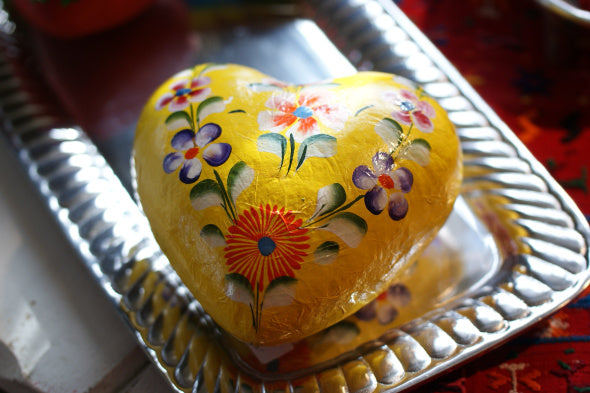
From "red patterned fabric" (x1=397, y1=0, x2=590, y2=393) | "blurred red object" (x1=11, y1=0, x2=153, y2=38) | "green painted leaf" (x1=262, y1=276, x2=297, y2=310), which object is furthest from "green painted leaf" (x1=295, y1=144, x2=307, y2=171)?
"blurred red object" (x1=11, y1=0, x2=153, y2=38)

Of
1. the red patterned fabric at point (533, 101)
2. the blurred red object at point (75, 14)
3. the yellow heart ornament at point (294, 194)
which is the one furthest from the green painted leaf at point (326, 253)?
the blurred red object at point (75, 14)

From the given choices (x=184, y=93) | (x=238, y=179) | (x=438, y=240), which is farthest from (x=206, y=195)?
(x=438, y=240)

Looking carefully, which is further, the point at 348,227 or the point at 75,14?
the point at 75,14

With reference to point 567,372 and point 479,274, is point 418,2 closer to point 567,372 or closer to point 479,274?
point 479,274

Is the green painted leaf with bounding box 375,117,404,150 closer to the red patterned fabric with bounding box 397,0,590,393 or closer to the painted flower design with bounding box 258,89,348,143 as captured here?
the painted flower design with bounding box 258,89,348,143

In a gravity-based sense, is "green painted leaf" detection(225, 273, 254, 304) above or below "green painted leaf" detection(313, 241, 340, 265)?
below

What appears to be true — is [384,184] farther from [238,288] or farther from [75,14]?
[75,14]
